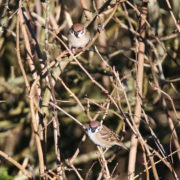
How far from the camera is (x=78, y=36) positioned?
11.9 feet

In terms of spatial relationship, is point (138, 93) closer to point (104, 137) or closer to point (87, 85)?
point (104, 137)

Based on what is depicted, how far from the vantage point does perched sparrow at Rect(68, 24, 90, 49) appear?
3.57m

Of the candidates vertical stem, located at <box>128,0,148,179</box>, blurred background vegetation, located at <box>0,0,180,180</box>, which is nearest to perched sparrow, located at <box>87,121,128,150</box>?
blurred background vegetation, located at <box>0,0,180,180</box>

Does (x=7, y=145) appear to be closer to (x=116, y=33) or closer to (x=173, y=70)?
(x=116, y=33)

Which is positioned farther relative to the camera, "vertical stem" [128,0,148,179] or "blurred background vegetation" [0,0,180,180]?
"blurred background vegetation" [0,0,180,180]

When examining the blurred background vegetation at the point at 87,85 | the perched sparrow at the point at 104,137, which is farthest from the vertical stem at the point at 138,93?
the blurred background vegetation at the point at 87,85

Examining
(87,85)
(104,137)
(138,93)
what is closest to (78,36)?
(87,85)

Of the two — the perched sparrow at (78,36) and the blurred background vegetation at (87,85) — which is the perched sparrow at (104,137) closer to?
the blurred background vegetation at (87,85)

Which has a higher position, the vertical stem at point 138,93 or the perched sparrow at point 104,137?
the vertical stem at point 138,93

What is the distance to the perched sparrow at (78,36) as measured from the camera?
357 cm

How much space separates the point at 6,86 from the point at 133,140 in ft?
7.48

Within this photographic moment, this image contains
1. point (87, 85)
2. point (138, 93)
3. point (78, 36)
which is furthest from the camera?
point (87, 85)

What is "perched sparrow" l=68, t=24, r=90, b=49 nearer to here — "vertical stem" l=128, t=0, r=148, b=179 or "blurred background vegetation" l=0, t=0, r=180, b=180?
"blurred background vegetation" l=0, t=0, r=180, b=180

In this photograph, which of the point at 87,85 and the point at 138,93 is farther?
the point at 87,85
